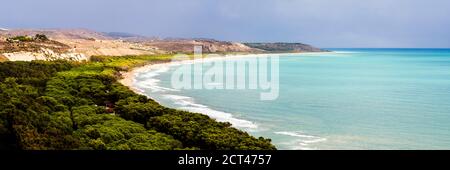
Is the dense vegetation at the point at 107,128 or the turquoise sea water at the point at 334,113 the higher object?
the dense vegetation at the point at 107,128

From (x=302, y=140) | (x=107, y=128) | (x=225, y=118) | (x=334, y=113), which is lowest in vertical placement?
(x=334, y=113)

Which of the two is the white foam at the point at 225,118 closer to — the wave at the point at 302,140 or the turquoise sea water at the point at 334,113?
the turquoise sea water at the point at 334,113

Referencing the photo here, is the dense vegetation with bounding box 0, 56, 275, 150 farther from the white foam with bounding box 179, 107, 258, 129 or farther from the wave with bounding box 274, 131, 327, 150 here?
the white foam with bounding box 179, 107, 258, 129

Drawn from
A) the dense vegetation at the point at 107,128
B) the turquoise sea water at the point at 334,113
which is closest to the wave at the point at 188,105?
the turquoise sea water at the point at 334,113

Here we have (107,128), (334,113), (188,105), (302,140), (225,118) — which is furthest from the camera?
(188,105)

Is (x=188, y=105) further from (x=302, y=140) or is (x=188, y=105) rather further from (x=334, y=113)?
(x=302, y=140)

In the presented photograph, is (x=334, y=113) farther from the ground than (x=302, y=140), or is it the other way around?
(x=302, y=140)

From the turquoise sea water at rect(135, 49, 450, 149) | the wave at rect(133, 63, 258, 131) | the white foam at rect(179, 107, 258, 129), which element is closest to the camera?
the turquoise sea water at rect(135, 49, 450, 149)

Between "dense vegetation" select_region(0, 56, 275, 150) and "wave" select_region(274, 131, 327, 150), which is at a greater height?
"dense vegetation" select_region(0, 56, 275, 150)

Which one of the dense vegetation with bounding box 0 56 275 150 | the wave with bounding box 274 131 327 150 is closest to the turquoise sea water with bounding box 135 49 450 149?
the wave with bounding box 274 131 327 150

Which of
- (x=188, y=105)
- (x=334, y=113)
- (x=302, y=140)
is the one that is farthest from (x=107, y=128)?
(x=334, y=113)

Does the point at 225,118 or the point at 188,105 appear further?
the point at 188,105
